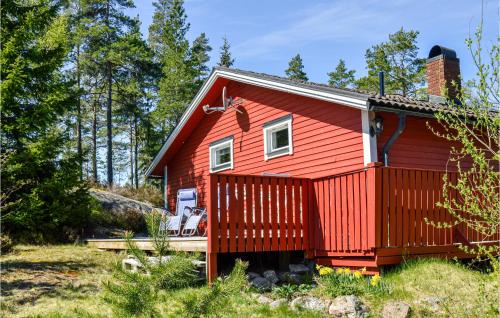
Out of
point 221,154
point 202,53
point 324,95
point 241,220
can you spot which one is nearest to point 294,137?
point 324,95

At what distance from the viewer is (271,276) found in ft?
22.0

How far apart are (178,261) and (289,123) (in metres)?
7.32

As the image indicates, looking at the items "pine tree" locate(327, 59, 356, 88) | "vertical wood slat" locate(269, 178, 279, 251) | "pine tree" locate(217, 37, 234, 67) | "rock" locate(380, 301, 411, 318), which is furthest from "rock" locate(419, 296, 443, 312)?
"pine tree" locate(327, 59, 356, 88)

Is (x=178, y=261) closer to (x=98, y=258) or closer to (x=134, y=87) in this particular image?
(x=98, y=258)

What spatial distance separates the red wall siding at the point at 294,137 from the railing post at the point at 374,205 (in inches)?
87.6

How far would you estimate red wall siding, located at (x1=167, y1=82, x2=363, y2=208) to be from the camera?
884cm

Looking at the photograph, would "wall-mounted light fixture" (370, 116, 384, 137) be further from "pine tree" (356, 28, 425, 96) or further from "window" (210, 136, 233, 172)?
"pine tree" (356, 28, 425, 96)

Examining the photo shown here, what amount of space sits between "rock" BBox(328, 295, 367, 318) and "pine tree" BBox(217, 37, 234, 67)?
31620 mm

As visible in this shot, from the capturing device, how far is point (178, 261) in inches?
126

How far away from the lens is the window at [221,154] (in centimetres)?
1235

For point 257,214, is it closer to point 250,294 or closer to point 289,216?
point 289,216

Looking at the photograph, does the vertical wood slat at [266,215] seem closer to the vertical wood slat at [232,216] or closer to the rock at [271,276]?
the rock at [271,276]

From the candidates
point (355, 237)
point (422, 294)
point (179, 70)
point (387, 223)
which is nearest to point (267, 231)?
point (355, 237)

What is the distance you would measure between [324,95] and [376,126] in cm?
116
